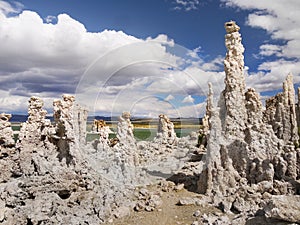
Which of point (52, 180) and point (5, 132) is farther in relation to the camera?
point (5, 132)

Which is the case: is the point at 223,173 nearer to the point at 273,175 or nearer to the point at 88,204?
the point at 273,175

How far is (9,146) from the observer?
16797 millimetres

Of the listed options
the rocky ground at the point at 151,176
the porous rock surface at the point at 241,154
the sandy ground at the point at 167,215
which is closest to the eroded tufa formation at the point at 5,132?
the rocky ground at the point at 151,176

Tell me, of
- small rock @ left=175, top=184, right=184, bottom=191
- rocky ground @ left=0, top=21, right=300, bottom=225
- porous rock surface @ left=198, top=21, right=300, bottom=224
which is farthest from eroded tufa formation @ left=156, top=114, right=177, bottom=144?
small rock @ left=175, top=184, right=184, bottom=191

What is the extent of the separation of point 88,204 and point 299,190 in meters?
8.92

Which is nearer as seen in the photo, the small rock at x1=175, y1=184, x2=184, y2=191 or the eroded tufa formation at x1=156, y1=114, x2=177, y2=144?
the small rock at x1=175, y1=184, x2=184, y2=191

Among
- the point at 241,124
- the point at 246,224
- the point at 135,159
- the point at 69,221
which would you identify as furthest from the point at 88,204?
the point at 241,124

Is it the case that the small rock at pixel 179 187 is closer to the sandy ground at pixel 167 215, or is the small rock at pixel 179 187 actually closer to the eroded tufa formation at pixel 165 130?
the sandy ground at pixel 167 215

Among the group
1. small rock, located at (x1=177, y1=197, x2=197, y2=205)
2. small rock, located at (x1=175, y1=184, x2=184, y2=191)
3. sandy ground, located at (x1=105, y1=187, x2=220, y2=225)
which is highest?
small rock, located at (x1=175, y1=184, x2=184, y2=191)

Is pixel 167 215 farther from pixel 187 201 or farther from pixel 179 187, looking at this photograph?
pixel 179 187

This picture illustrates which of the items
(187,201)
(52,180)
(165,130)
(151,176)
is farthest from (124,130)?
(165,130)

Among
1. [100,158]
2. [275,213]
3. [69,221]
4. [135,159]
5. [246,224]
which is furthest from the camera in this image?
[100,158]

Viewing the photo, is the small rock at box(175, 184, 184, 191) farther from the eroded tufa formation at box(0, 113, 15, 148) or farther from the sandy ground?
the eroded tufa formation at box(0, 113, 15, 148)

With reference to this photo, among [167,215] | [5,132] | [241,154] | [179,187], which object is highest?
[5,132]
